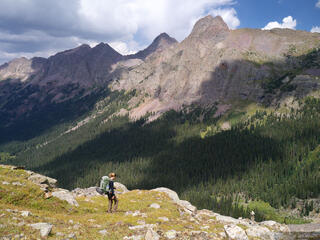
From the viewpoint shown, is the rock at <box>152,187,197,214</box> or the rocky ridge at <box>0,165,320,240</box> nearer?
the rocky ridge at <box>0,165,320,240</box>

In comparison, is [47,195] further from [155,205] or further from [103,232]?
[155,205]

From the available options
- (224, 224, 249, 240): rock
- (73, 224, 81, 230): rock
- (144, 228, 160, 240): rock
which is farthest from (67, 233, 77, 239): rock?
(224, 224, 249, 240): rock

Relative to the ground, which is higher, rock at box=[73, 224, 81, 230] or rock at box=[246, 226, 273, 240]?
rock at box=[73, 224, 81, 230]

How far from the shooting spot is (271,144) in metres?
184

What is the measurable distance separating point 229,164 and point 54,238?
576ft

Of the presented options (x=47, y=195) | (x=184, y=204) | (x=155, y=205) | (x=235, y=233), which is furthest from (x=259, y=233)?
(x=47, y=195)

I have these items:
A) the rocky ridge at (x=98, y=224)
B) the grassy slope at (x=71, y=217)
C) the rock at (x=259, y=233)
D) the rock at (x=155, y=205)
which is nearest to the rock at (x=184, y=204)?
the rocky ridge at (x=98, y=224)

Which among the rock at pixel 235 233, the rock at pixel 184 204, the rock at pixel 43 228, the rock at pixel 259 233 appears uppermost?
the rock at pixel 43 228

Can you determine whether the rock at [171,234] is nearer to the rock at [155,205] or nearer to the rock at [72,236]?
the rock at [72,236]

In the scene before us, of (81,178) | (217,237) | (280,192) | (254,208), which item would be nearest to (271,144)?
(280,192)

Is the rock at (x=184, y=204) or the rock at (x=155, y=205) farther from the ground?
the rock at (x=155, y=205)

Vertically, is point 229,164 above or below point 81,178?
above

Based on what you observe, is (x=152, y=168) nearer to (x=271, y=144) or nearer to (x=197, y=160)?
(x=197, y=160)

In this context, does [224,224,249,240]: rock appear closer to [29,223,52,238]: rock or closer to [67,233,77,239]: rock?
[67,233,77,239]: rock
